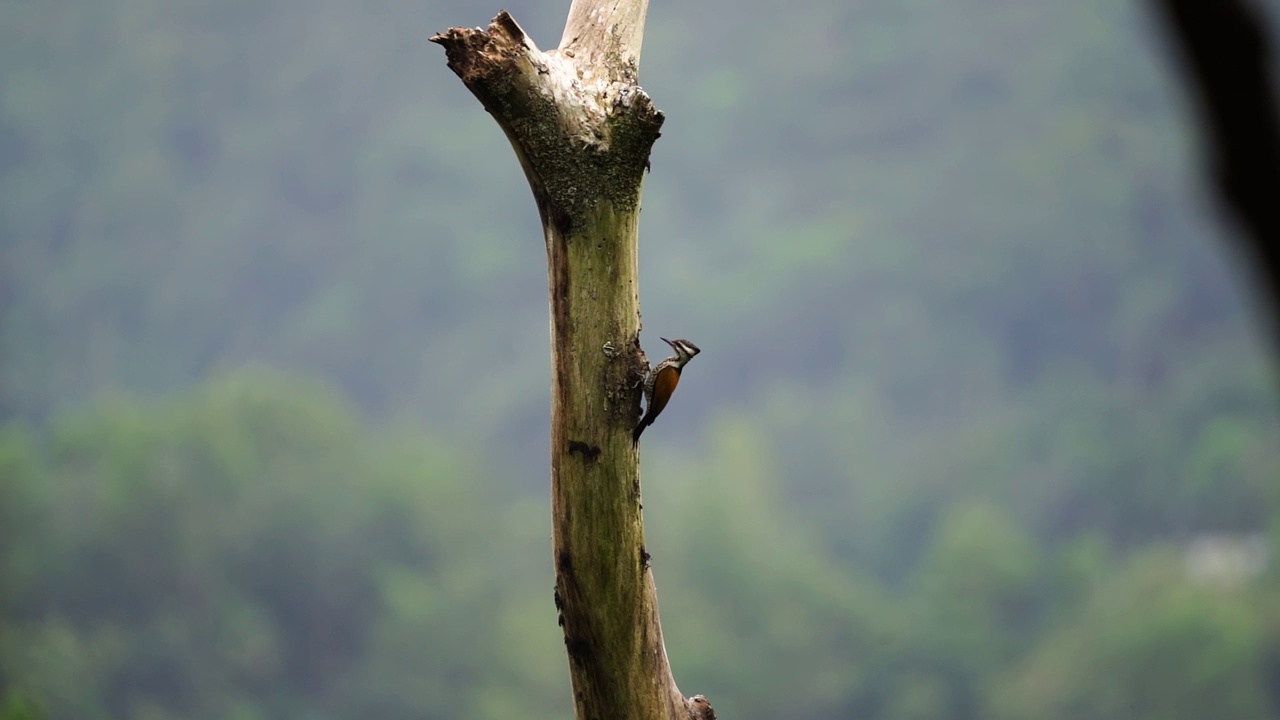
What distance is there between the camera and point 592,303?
164 inches

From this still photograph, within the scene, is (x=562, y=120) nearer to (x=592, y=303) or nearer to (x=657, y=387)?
(x=592, y=303)

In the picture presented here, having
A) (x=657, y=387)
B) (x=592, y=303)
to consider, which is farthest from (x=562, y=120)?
(x=657, y=387)

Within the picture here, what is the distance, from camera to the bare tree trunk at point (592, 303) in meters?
4.10

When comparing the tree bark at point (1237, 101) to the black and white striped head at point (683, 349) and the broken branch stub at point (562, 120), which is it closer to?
the broken branch stub at point (562, 120)

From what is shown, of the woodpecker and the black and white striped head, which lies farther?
the black and white striped head

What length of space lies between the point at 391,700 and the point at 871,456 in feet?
67.3

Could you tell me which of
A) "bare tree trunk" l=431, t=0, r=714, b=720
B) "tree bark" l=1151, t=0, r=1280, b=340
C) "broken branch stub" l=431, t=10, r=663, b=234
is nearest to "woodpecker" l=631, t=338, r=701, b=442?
"bare tree trunk" l=431, t=0, r=714, b=720

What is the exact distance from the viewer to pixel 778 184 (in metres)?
62.2

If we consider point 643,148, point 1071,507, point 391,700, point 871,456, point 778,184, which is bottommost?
point 643,148

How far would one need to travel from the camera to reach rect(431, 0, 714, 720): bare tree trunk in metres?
4.10

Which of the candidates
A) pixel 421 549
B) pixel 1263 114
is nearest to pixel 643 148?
pixel 1263 114

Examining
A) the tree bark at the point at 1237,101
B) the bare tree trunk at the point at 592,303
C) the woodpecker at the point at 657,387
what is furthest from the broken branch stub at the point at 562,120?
the tree bark at the point at 1237,101

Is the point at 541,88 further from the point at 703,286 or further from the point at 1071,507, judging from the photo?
the point at 703,286

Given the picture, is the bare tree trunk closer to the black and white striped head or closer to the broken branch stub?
the broken branch stub
